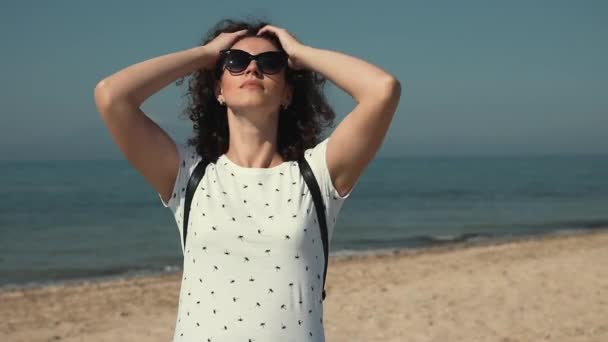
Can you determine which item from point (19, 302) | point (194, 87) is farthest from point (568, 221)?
point (194, 87)

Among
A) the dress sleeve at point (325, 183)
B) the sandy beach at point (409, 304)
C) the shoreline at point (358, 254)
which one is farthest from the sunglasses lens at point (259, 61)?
the shoreline at point (358, 254)

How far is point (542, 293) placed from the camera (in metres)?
11.2

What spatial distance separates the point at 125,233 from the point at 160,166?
2475 cm

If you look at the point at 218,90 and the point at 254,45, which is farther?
the point at 218,90

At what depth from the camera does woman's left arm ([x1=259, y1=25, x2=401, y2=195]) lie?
2.53 metres

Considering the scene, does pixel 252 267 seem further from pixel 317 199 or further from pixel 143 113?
pixel 143 113

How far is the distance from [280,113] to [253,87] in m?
0.34

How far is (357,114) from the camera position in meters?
2.55

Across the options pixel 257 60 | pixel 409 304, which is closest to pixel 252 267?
pixel 257 60

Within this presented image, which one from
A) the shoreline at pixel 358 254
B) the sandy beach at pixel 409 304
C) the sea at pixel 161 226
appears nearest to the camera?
the sandy beach at pixel 409 304

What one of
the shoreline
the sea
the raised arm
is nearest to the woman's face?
the raised arm

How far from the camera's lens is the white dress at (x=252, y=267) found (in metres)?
2.41

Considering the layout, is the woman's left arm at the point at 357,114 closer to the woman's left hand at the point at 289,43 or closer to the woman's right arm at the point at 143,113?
the woman's left hand at the point at 289,43

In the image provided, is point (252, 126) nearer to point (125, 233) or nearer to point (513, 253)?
point (513, 253)
